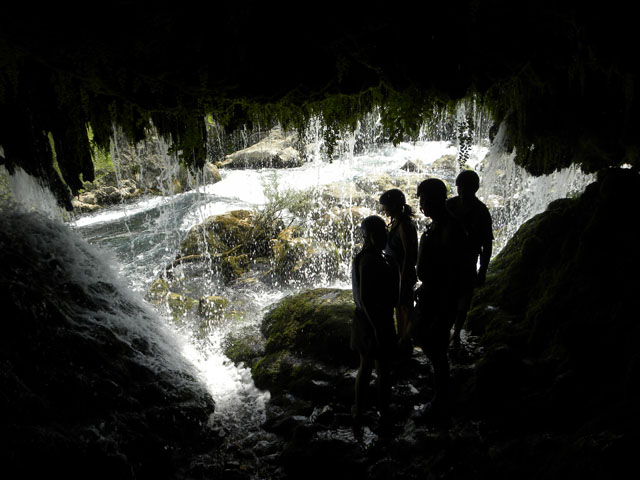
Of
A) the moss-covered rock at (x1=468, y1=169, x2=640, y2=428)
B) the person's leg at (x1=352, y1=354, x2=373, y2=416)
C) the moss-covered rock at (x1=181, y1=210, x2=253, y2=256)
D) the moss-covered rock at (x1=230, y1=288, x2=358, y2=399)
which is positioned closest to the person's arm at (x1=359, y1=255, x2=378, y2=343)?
the person's leg at (x1=352, y1=354, x2=373, y2=416)

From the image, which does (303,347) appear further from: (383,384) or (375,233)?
(375,233)

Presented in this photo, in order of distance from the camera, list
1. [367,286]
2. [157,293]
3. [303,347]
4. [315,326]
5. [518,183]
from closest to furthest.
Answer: [367,286] < [303,347] < [315,326] < [157,293] < [518,183]

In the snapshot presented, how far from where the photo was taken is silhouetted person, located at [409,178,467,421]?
315cm

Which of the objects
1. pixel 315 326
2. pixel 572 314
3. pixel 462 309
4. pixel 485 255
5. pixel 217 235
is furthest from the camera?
pixel 217 235

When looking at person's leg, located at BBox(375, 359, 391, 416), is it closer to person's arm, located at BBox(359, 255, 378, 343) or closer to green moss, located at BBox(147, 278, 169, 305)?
person's arm, located at BBox(359, 255, 378, 343)

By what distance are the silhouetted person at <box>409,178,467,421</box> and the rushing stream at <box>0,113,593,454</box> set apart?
2195 mm

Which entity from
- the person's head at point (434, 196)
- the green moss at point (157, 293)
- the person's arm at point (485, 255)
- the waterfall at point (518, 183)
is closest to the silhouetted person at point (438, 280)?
the person's head at point (434, 196)

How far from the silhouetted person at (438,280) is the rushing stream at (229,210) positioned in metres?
2.19

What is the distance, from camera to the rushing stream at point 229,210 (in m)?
4.68

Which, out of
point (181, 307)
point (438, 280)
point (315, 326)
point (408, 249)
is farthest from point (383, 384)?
point (181, 307)

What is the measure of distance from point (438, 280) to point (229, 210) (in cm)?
1113

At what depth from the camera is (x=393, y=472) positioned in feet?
9.55

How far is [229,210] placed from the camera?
13.2m

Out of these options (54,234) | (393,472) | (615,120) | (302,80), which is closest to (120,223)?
(54,234)
